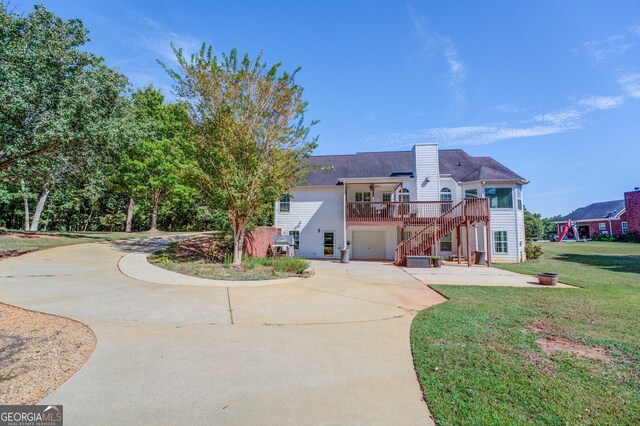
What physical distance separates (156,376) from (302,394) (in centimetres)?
171

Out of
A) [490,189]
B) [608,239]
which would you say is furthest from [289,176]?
[608,239]

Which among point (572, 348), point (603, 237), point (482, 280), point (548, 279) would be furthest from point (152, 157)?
point (603, 237)

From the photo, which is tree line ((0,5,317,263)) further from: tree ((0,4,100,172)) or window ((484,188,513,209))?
window ((484,188,513,209))

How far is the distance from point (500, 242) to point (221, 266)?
16.2 metres

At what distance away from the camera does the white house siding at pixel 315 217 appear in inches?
744

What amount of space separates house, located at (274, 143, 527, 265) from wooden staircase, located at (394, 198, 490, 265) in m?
0.05

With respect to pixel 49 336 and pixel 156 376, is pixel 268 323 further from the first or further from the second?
pixel 49 336

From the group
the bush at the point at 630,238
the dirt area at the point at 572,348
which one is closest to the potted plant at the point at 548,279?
the dirt area at the point at 572,348

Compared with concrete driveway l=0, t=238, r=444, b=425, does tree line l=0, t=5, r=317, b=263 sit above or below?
above

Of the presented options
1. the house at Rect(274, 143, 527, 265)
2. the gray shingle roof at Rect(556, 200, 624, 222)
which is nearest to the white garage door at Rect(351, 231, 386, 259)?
the house at Rect(274, 143, 527, 265)

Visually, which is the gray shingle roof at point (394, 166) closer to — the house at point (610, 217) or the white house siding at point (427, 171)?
the white house siding at point (427, 171)

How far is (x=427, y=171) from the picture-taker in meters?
19.4

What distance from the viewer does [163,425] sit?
259 centimetres

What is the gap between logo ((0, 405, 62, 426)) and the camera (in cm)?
266
